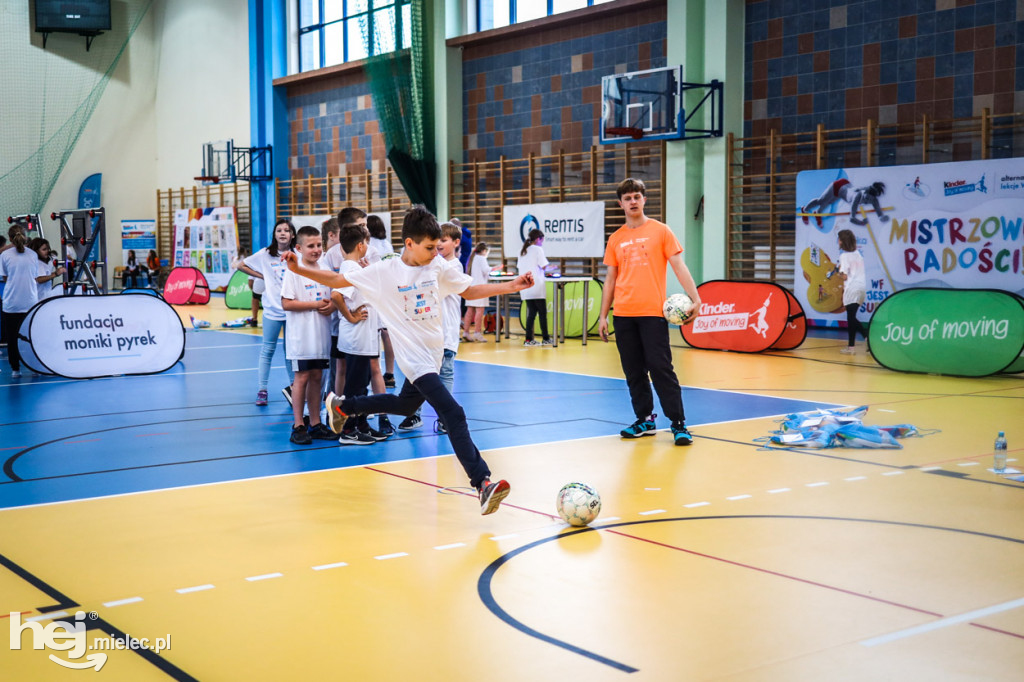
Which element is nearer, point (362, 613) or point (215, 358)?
point (362, 613)

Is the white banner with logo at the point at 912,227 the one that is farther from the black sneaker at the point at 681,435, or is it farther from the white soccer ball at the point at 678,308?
the black sneaker at the point at 681,435

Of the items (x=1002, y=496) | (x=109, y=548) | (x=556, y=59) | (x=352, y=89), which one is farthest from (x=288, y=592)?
(x=352, y=89)

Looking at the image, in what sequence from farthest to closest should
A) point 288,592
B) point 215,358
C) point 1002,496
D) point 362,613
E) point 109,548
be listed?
point 215,358
point 1002,496
point 109,548
point 288,592
point 362,613

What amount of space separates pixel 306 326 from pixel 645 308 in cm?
246

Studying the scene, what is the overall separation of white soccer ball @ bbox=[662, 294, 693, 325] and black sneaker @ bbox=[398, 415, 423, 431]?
7.26 ft

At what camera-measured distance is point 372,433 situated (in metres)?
7.63

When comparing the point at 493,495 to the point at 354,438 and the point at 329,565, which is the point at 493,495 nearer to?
the point at 329,565

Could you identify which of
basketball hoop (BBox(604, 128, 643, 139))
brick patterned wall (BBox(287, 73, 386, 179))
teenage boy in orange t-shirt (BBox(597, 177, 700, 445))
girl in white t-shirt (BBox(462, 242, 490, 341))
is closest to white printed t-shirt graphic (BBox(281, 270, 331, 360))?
teenage boy in orange t-shirt (BBox(597, 177, 700, 445))

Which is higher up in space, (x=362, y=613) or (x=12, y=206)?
(x=12, y=206)

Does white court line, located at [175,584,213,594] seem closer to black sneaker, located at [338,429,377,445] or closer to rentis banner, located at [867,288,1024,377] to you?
black sneaker, located at [338,429,377,445]

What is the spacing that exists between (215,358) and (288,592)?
10.1 metres

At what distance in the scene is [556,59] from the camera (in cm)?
2053

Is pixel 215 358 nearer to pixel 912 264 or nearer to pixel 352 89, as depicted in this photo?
pixel 912 264

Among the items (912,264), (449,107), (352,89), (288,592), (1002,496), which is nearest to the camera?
(288,592)
